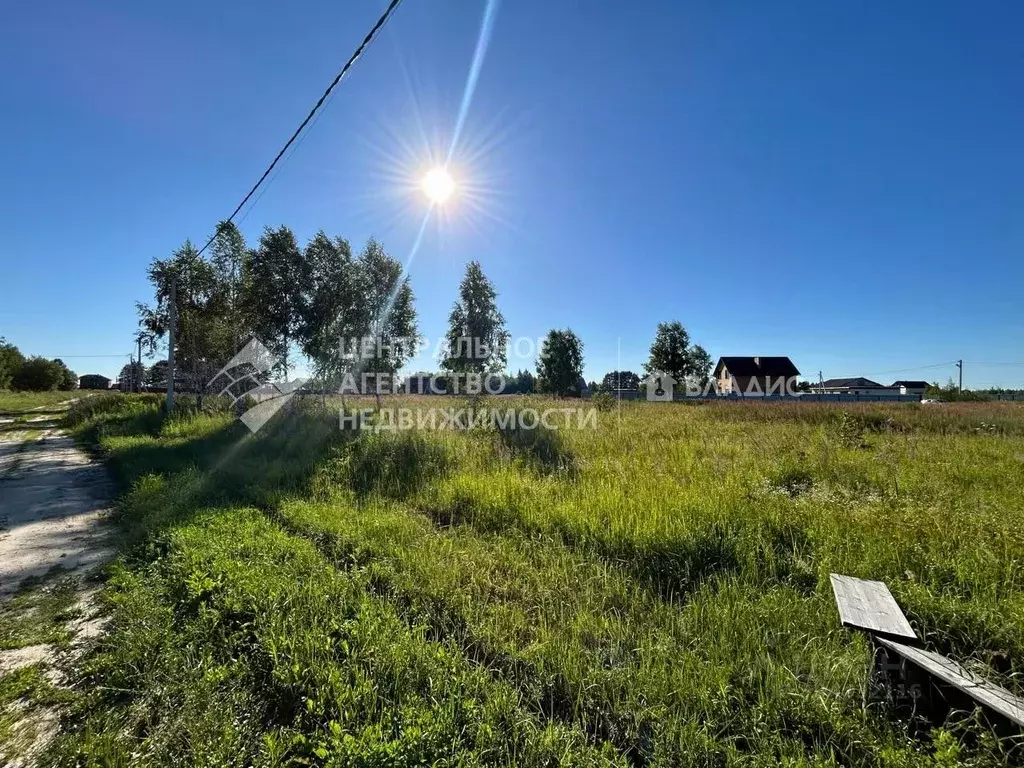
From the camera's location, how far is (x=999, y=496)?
5125mm

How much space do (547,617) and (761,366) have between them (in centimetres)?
5708

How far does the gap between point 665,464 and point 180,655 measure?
6517mm

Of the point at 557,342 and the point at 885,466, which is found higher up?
the point at 557,342

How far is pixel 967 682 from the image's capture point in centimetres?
194

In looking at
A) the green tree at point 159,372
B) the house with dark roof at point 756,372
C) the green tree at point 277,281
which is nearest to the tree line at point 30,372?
the green tree at point 159,372

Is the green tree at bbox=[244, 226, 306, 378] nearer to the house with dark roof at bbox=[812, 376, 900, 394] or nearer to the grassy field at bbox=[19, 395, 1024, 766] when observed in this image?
the grassy field at bbox=[19, 395, 1024, 766]

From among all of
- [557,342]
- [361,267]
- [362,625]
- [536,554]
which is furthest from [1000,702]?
[557,342]

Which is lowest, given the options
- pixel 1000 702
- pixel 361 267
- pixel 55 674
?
pixel 55 674

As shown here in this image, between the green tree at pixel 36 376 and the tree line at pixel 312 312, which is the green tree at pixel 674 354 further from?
the green tree at pixel 36 376

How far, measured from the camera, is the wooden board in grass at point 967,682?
1814mm

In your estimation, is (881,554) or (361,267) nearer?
(881,554)

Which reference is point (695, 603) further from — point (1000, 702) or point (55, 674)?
point (55, 674)

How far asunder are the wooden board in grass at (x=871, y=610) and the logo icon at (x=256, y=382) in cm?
1580

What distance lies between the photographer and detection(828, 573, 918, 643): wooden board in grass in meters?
2.08
